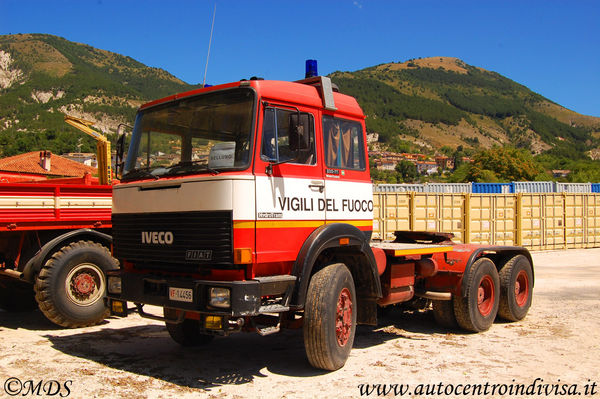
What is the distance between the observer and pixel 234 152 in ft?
18.0

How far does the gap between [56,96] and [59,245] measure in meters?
163

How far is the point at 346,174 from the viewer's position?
258 inches

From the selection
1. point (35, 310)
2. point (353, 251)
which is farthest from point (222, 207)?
point (35, 310)

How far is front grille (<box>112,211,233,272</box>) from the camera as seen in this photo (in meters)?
5.26

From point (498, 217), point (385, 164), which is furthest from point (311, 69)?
point (385, 164)

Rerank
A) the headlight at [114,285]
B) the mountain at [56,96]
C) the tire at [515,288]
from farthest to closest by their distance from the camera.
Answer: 1. the mountain at [56,96]
2. the tire at [515,288]
3. the headlight at [114,285]

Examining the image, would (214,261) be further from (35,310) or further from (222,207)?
(35,310)

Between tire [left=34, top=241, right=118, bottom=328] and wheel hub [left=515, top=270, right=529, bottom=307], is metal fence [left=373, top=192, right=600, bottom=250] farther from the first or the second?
tire [left=34, top=241, right=118, bottom=328]

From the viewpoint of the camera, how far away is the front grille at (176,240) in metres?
5.26

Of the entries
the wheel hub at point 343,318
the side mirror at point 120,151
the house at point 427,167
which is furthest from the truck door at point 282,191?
the house at point 427,167

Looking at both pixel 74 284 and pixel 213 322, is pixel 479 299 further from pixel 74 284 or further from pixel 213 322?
pixel 74 284

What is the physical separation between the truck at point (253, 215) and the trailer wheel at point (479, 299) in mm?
1650

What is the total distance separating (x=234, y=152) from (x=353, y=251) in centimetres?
194

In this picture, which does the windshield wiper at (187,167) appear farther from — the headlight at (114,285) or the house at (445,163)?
the house at (445,163)
